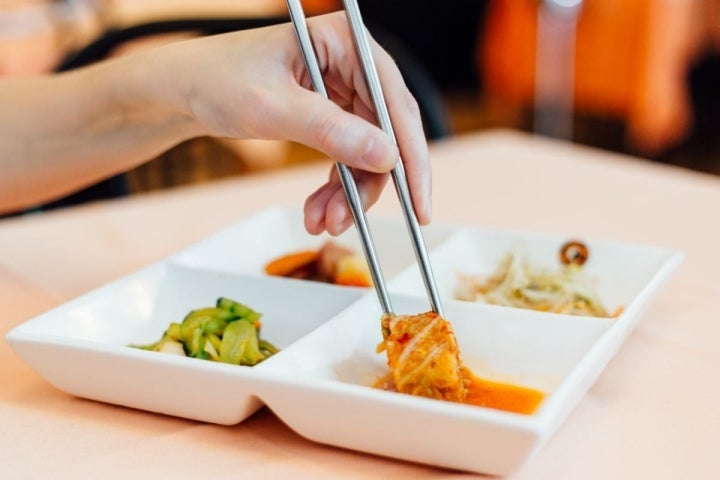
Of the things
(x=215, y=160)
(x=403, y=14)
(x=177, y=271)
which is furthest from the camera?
(x=403, y=14)

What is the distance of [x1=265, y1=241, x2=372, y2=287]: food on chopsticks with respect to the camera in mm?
1078

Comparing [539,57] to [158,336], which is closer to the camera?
[158,336]

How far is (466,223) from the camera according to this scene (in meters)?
1.38

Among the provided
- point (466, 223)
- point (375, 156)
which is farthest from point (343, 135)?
Result: point (466, 223)

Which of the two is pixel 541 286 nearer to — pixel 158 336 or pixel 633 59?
pixel 158 336

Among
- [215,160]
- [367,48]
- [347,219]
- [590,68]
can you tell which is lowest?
[590,68]

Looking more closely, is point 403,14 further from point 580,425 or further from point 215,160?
point 580,425

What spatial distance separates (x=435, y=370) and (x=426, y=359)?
1 cm

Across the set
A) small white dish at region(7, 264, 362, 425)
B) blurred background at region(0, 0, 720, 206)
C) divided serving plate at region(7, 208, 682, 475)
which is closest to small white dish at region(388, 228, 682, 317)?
divided serving plate at region(7, 208, 682, 475)

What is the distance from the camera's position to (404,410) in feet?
2.22

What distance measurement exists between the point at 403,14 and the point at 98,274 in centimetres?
348

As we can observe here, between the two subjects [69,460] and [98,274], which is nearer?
[69,460]

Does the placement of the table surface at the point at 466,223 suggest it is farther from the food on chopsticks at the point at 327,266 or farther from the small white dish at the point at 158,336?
the food on chopsticks at the point at 327,266

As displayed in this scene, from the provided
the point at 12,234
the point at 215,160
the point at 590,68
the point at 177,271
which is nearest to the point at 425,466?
the point at 177,271
